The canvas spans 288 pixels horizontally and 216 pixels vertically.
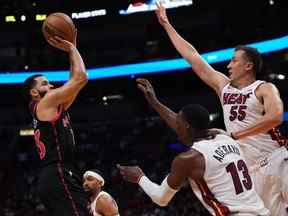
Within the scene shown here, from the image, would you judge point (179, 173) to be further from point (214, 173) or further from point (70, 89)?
point (70, 89)

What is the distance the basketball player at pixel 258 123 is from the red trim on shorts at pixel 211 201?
0.63 meters

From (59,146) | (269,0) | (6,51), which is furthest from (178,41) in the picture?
(6,51)

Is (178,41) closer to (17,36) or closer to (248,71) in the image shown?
(248,71)

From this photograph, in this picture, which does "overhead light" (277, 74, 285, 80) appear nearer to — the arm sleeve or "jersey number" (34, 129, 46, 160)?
"jersey number" (34, 129, 46, 160)

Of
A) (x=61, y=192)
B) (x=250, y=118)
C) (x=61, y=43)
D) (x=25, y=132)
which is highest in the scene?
(x=61, y=43)

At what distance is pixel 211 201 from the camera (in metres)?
3.64

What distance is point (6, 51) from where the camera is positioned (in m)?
22.8

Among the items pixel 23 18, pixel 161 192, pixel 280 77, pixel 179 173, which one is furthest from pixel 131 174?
pixel 23 18

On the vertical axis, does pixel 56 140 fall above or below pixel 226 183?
below

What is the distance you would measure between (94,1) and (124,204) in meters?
8.86

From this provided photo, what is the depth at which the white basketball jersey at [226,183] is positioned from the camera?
3.56 m

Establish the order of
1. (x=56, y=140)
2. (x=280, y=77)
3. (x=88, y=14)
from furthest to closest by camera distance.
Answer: (x=88, y=14)
(x=280, y=77)
(x=56, y=140)

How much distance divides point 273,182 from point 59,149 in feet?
5.57

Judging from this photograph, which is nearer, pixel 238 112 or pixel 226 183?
pixel 226 183
